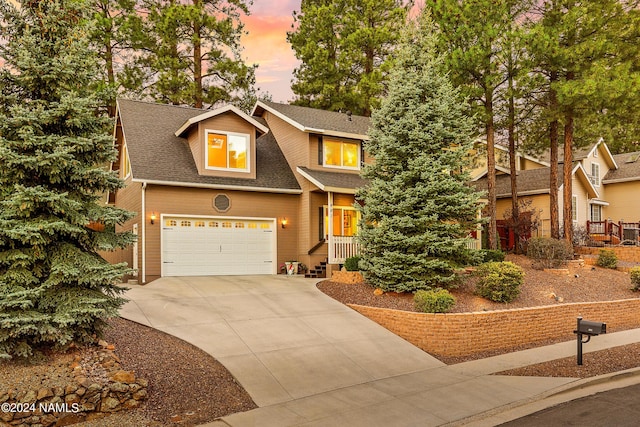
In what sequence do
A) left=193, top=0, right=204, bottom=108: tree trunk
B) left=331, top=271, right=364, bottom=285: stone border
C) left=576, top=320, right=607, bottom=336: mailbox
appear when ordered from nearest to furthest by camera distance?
left=576, top=320, right=607, bottom=336: mailbox → left=331, top=271, right=364, bottom=285: stone border → left=193, top=0, right=204, bottom=108: tree trunk

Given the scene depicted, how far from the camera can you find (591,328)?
30.2 ft

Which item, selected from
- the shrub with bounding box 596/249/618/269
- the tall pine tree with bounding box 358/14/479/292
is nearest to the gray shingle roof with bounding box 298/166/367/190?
the tall pine tree with bounding box 358/14/479/292

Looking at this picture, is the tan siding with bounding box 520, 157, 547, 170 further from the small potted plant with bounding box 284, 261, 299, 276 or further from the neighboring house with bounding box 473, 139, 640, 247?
the small potted plant with bounding box 284, 261, 299, 276

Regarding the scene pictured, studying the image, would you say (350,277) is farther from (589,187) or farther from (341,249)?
(589,187)

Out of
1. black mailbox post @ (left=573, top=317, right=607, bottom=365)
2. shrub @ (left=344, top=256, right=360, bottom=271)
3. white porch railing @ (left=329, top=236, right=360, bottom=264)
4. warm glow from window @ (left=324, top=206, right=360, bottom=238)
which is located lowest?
black mailbox post @ (left=573, top=317, right=607, bottom=365)

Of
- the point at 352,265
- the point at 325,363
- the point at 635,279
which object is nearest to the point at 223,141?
the point at 352,265

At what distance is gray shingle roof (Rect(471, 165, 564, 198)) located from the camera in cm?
2514

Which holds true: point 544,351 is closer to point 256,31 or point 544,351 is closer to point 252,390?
point 252,390

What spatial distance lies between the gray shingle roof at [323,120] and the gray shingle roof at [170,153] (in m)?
1.51

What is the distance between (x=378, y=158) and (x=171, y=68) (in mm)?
18273

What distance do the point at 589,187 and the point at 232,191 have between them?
21411mm

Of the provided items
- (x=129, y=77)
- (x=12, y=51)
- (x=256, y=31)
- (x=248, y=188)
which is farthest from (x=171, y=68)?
(x=12, y=51)

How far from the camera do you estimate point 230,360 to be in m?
8.60

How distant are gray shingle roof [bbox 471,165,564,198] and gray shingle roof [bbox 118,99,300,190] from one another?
11063mm
